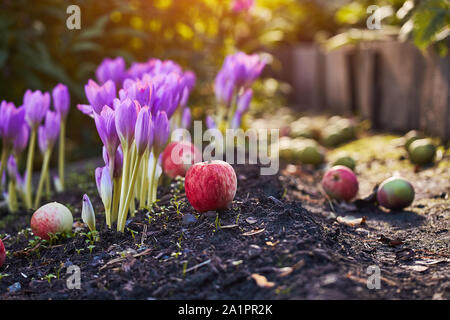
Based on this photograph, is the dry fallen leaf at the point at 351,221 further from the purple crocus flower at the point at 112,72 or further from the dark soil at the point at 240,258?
the purple crocus flower at the point at 112,72

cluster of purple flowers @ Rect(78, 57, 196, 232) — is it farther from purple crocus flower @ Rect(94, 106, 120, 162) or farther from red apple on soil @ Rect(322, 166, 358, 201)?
red apple on soil @ Rect(322, 166, 358, 201)

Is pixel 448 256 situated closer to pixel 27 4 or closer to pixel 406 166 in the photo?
pixel 406 166

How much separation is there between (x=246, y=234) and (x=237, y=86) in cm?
211

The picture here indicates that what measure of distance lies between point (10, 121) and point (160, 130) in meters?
1.19

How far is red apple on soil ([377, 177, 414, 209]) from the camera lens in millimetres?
3414

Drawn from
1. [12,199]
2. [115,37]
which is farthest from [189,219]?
[115,37]

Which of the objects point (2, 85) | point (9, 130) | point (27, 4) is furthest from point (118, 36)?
point (9, 130)

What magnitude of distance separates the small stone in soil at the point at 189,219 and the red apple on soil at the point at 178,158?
94 centimetres

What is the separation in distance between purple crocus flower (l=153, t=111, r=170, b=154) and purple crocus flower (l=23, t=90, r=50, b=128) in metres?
1.17

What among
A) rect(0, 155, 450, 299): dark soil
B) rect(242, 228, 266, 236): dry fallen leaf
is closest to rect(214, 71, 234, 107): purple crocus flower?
rect(0, 155, 450, 299): dark soil

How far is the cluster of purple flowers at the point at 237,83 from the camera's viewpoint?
4.24 meters

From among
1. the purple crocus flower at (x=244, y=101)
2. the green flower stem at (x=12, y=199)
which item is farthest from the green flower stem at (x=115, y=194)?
the purple crocus flower at (x=244, y=101)

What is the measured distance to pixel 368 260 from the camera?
8.19ft

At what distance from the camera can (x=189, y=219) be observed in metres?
2.70
